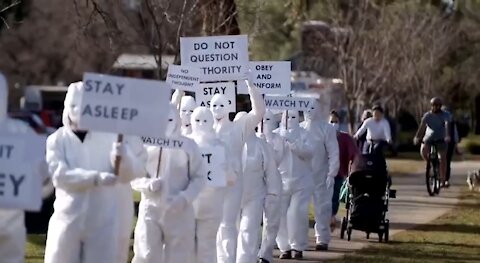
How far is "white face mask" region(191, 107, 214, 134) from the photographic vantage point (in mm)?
12047

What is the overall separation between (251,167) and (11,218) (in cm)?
522

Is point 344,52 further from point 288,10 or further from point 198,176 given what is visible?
point 198,176

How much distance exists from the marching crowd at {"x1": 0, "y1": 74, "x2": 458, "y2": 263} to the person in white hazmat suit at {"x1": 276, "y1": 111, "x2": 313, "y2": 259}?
1cm

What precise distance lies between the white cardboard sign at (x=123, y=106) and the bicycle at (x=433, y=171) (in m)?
17.2

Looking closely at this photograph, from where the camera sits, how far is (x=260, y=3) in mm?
24047

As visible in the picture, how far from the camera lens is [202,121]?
1209 centimetres

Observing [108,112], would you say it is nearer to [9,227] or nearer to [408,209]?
[9,227]

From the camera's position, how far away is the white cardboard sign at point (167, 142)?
10969 mm

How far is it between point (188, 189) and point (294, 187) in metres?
5.28

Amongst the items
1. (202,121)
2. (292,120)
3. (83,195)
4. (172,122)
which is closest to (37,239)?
(292,120)

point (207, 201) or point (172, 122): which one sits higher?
point (172, 122)

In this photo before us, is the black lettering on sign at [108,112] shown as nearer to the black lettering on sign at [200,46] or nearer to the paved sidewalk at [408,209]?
the black lettering on sign at [200,46]

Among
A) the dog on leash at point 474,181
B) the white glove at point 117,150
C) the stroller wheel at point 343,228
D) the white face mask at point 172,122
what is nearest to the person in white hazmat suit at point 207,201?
the white face mask at point 172,122

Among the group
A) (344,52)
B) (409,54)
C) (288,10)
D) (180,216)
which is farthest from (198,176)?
(409,54)
